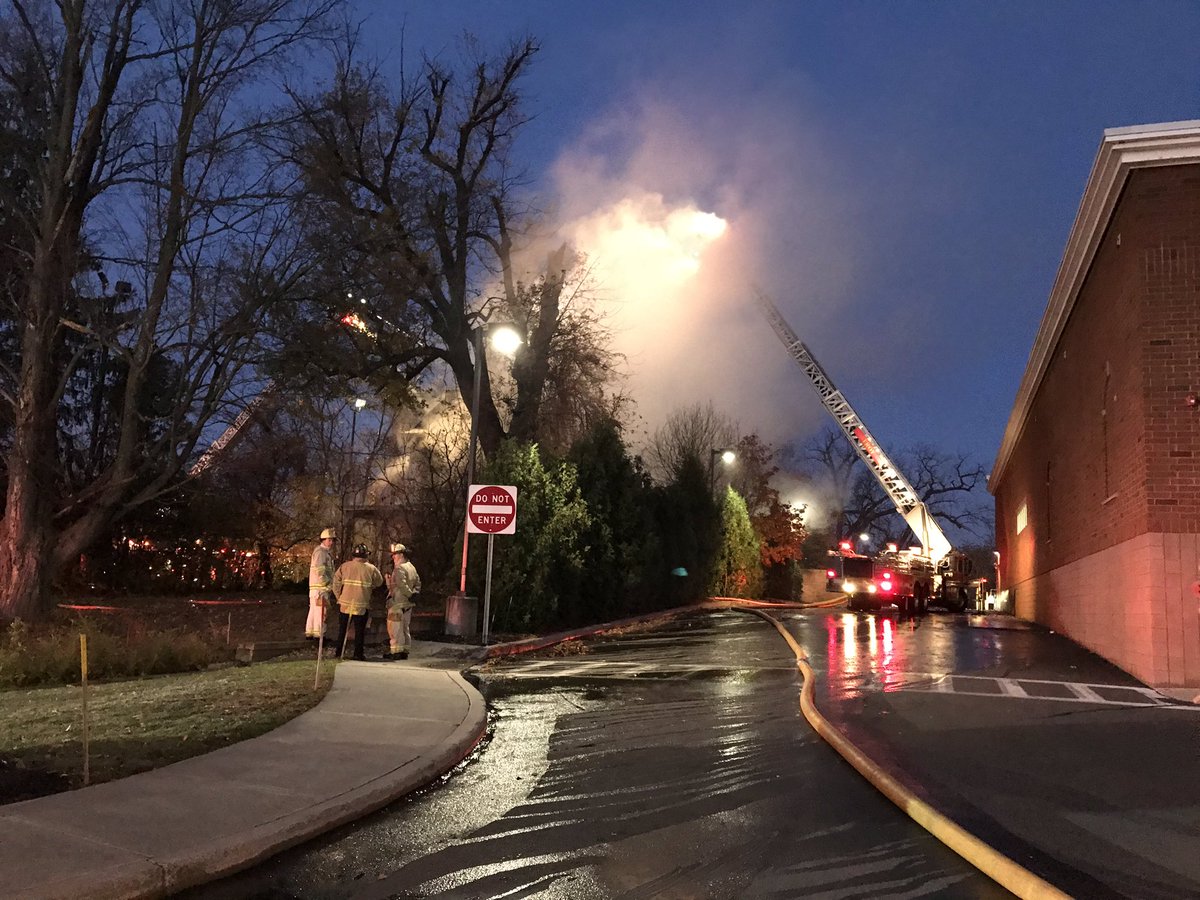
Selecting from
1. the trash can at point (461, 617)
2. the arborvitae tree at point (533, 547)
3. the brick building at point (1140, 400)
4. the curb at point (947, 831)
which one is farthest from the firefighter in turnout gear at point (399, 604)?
the brick building at point (1140, 400)

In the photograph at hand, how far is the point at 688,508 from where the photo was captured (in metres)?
33.2

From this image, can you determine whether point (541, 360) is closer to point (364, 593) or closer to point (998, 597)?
point (364, 593)

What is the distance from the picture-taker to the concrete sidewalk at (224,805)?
16.5 feet

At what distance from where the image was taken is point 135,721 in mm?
8922

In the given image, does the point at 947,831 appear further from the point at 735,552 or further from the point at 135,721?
the point at 735,552

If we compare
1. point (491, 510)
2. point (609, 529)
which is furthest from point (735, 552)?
point (491, 510)

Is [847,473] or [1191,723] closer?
[1191,723]

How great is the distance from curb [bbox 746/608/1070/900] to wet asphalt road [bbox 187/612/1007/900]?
9cm

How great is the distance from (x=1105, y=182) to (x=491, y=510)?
11419mm

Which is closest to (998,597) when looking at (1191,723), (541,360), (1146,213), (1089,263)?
(541,360)

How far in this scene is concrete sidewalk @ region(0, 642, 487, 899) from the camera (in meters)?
5.04

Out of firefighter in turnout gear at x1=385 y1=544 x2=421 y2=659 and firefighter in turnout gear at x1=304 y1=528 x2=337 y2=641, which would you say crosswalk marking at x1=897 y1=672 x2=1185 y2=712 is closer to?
firefighter in turnout gear at x1=385 y1=544 x2=421 y2=659

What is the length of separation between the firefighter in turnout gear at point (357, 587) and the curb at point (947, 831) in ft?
23.9

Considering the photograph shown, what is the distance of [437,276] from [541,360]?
3747mm
